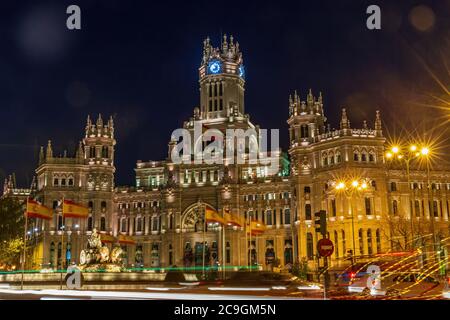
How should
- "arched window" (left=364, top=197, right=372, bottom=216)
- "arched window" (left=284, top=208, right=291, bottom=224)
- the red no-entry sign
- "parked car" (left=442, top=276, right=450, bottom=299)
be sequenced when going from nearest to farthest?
the red no-entry sign, "parked car" (left=442, top=276, right=450, bottom=299), "arched window" (left=364, top=197, right=372, bottom=216), "arched window" (left=284, top=208, right=291, bottom=224)

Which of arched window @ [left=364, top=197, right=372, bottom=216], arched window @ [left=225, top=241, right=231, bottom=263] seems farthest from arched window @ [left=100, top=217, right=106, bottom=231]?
arched window @ [left=364, top=197, right=372, bottom=216]

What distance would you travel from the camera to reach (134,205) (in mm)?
107625

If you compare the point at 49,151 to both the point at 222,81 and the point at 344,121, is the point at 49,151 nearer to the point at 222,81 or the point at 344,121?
the point at 222,81

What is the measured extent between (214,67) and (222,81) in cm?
384

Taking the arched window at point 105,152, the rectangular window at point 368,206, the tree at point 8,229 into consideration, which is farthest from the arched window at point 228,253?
the tree at point 8,229

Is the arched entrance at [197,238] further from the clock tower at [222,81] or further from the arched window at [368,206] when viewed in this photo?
the arched window at [368,206]

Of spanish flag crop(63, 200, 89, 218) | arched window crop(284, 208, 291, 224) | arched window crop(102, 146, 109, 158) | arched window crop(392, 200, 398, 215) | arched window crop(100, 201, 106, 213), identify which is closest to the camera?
spanish flag crop(63, 200, 89, 218)

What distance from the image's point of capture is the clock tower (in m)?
113

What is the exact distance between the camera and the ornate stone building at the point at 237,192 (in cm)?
8450

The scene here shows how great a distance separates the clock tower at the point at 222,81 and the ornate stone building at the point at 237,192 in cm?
24

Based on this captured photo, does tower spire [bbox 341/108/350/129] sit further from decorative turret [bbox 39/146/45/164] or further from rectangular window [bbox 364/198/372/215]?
decorative turret [bbox 39/146/45/164]

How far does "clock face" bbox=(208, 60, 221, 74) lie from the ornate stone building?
23 cm
